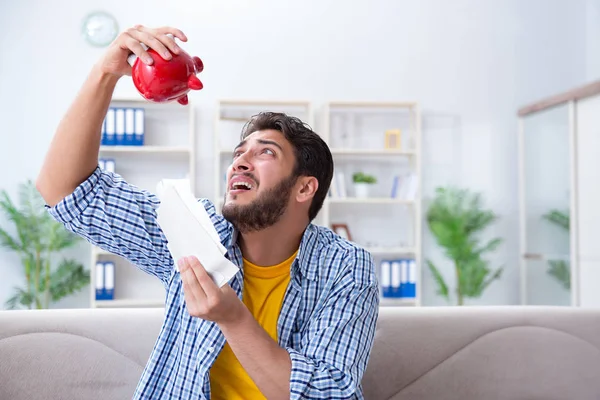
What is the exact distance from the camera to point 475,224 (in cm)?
543

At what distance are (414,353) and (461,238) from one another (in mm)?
3617

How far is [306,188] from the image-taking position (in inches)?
70.1

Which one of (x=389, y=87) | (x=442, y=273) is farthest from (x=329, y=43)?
(x=442, y=273)

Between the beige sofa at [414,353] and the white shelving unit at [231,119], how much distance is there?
11.2 feet

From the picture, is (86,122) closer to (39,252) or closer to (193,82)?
(193,82)

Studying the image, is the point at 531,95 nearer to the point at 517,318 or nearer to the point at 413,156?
the point at 413,156

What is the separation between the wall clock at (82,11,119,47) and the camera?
5.22 metres

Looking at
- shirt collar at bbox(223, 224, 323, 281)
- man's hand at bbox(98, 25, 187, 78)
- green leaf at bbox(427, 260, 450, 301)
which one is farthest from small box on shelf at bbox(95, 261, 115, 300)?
man's hand at bbox(98, 25, 187, 78)

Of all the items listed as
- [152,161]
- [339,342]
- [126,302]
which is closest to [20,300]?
[126,302]

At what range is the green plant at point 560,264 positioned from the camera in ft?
15.9

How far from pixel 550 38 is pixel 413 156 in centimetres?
163

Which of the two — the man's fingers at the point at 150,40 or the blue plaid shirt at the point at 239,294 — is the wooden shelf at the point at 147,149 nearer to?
the blue plaid shirt at the point at 239,294

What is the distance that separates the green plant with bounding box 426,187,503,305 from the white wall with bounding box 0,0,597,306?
22cm

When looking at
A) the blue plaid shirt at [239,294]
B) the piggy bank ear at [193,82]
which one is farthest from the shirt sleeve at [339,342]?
the piggy bank ear at [193,82]
